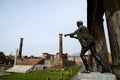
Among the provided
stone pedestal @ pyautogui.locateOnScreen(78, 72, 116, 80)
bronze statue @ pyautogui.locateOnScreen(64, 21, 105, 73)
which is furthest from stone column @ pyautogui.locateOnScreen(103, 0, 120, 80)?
bronze statue @ pyautogui.locateOnScreen(64, 21, 105, 73)

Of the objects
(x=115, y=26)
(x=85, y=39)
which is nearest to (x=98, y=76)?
(x=85, y=39)

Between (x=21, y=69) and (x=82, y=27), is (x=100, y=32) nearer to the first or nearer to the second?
(x=82, y=27)

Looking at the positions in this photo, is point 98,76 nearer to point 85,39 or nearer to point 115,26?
point 85,39

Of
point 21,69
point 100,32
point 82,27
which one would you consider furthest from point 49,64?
point 82,27

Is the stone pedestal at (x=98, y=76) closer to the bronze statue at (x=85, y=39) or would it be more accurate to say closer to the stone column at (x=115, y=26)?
the stone column at (x=115, y=26)

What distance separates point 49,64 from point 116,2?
2708 centimetres

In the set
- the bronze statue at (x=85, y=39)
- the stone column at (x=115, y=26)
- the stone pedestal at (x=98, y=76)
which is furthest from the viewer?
the bronze statue at (x=85, y=39)

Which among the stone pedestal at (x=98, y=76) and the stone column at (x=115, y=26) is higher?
the stone column at (x=115, y=26)

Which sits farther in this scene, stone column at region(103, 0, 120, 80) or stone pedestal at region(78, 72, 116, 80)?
stone pedestal at region(78, 72, 116, 80)

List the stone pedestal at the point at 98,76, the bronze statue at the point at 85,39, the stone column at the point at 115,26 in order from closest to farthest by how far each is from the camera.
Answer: the stone column at the point at 115,26
the stone pedestal at the point at 98,76
the bronze statue at the point at 85,39

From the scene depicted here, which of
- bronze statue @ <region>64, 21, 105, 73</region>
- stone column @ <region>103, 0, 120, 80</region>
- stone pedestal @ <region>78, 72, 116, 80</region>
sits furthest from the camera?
bronze statue @ <region>64, 21, 105, 73</region>

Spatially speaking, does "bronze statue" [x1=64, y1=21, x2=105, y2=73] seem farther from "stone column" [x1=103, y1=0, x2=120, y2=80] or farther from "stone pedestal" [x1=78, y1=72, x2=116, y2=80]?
"stone column" [x1=103, y1=0, x2=120, y2=80]

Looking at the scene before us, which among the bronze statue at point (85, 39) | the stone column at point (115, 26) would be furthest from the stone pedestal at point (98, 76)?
the bronze statue at point (85, 39)

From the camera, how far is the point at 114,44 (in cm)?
330
